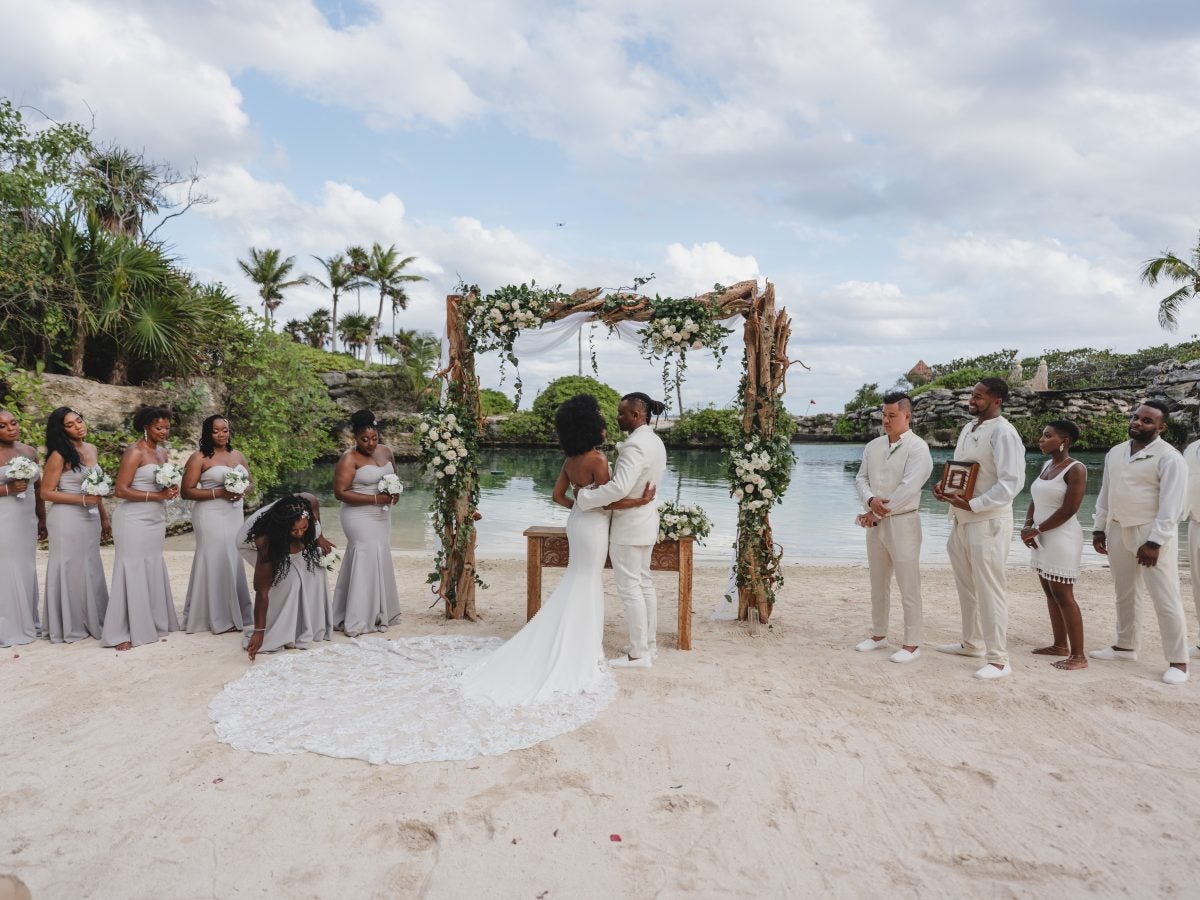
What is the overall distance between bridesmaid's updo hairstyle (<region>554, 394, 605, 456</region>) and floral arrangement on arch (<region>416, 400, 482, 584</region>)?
1921 mm

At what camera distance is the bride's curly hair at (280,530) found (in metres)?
5.68

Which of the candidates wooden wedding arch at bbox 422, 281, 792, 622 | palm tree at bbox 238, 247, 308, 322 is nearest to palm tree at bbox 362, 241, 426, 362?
palm tree at bbox 238, 247, 308, 322

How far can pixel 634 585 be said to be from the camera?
5.57 meters

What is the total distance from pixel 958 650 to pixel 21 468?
797 centimetres

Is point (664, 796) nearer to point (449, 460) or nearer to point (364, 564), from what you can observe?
point (364, 564)

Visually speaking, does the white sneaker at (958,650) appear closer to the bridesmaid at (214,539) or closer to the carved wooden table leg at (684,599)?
the carved wooden table leg at (684,599)

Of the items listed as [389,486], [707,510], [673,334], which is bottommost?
[707,510]

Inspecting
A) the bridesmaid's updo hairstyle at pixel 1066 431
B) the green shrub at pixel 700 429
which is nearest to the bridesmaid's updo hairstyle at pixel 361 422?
the bridesmaid's updo hairstyle at pixel 1066 431

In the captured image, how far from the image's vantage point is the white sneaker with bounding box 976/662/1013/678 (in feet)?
17.8

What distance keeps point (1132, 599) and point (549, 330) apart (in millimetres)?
5588

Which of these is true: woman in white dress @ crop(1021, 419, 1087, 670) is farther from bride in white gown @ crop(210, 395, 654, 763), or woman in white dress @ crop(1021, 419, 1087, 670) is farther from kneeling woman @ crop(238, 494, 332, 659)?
kneeling woman @ crop(238, 494, 332, 659)

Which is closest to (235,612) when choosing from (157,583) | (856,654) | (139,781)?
(157,583)

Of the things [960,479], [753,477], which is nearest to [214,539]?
[753,477]

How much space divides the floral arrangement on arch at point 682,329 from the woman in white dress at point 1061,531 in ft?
9.31
